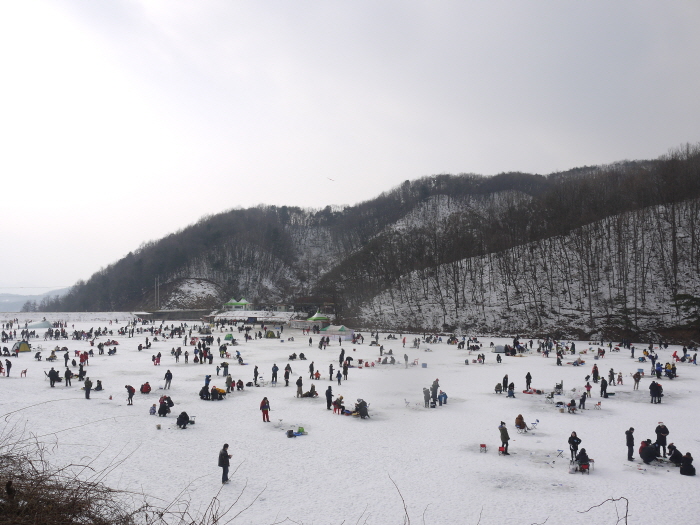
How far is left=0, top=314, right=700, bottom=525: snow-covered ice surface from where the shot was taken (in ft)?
33.2

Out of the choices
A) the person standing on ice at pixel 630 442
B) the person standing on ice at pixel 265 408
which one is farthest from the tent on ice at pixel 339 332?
the person standing on ice at pixel 630 442

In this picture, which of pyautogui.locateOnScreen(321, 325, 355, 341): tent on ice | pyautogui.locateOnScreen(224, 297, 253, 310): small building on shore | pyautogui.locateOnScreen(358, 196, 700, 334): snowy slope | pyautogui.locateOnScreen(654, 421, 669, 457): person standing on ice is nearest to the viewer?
pyautogui.locateOnScreen(654, 421, 669, 457): person standing on ice

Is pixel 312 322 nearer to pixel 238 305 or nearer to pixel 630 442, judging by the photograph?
pixel 238 305

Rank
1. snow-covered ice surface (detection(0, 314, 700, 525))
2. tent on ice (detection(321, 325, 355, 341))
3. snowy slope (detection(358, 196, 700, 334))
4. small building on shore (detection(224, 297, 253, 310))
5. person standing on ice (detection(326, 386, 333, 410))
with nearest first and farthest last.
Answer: snow-covered ice surface (detection(0, 314, 700, 525))
person standing on ice (detection(326, 386, 333, 410))
tent on ice (detection(321, 325, 355, 341))
snowy slope (detection(358, 196, 700, 334))
small building on shore (detection(224, 297, 253, 310))

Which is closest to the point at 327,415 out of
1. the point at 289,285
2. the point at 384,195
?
the point at 289,285

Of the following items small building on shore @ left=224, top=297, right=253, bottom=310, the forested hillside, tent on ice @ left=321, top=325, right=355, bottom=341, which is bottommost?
tent on ice @ left=321, top=325, right=355, bottom=341

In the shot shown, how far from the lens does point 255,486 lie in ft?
36.6

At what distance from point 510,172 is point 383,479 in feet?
546

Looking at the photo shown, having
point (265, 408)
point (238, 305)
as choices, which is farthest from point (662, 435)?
point (238, 305)

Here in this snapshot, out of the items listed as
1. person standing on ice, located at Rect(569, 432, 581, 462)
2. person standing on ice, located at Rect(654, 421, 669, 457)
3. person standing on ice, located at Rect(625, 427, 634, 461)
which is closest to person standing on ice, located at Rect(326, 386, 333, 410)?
person standing on ice, located at Rect(569, 432, 581, 462)

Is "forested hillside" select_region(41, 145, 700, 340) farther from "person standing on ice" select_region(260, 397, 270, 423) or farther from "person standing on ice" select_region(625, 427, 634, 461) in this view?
"person standing on ice" select_region(260, 397, 270, 423)

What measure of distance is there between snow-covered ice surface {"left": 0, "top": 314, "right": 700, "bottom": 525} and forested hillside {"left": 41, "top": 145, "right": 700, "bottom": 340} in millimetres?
33881

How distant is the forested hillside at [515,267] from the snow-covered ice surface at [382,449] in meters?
33.9

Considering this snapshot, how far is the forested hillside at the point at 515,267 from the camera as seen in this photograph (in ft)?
185
